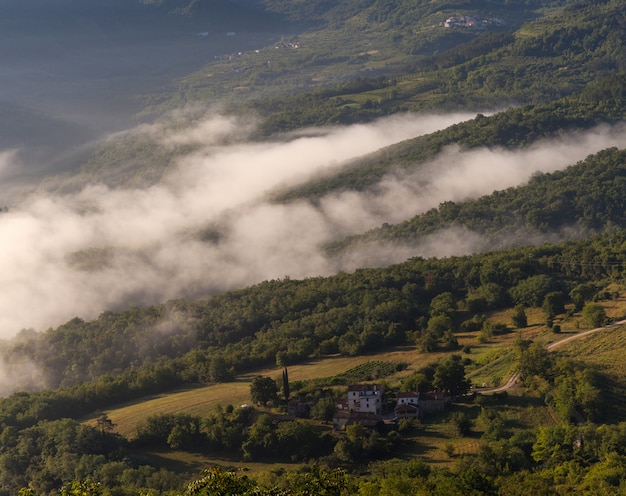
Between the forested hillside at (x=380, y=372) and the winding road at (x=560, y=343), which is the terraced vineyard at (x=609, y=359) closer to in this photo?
the forested hillside at (x=380, y=372)

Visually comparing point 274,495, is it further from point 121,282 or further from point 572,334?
point 121,282

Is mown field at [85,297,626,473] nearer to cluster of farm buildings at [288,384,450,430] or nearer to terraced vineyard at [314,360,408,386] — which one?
terraced vineyard at [314,360,408,386]

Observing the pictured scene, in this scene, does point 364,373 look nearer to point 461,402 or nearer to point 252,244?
point 461,402

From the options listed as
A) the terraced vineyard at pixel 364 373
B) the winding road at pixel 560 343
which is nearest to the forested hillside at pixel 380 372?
the terraced vineyard at pixel 364 373

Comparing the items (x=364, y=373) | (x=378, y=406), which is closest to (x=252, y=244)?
(x=364, y=373)

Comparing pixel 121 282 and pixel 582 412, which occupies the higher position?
pixel 121 282

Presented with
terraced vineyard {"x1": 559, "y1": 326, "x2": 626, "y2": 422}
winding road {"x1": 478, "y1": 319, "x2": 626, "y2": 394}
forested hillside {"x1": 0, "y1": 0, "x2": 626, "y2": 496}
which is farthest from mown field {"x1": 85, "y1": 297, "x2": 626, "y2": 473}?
winding road {"x1": 478, "y1": 319, "x2": 626, "y2": 394}

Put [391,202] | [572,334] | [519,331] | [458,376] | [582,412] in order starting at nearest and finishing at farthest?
[582,412] < [458,376] < [572,334] < [519,331] < [391,202]

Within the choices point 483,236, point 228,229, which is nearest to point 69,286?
point 228,229
